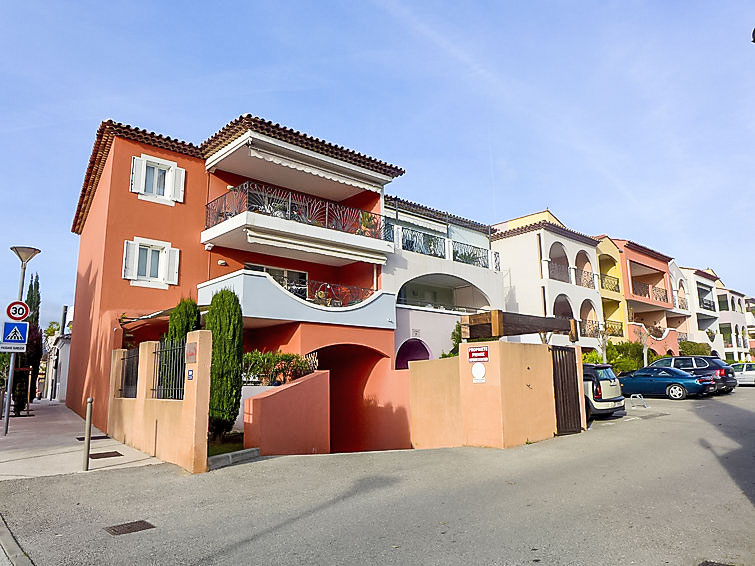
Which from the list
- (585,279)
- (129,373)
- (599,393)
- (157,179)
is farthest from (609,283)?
(129,373)

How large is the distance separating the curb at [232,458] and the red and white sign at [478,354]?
4950 millimetres

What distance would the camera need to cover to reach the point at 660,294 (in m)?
40.3

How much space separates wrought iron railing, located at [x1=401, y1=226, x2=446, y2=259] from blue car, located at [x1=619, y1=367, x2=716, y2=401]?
920 centimetres

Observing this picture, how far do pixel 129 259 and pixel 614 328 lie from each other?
2781cm

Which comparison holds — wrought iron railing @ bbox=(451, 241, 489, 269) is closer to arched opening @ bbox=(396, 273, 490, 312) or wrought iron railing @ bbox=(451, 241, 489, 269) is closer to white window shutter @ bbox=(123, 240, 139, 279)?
arched opening @ bbox=(396, 273, 490, 312)

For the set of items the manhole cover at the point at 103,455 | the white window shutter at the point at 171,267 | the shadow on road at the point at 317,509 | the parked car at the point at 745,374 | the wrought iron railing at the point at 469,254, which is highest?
the wrought iron railing at the point at 469,254

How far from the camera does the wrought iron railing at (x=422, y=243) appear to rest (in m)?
21.7

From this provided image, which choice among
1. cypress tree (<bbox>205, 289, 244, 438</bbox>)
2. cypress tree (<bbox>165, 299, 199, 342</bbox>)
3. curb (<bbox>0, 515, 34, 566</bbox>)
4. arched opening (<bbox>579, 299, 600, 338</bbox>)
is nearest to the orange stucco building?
cypress tree (<bbox>165, 299, 199, 342</bbox>)

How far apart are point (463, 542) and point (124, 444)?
9763mm

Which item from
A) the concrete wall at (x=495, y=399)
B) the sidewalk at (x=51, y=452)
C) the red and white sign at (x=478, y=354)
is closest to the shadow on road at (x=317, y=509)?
the concrete wall at (x=495, y=399)

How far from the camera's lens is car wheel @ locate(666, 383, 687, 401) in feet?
70.4

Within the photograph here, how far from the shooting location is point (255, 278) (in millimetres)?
15578

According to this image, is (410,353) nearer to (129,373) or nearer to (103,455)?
(129,373)

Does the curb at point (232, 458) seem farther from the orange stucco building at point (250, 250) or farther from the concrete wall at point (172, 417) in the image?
the orange stucco building at point (250, 250)
